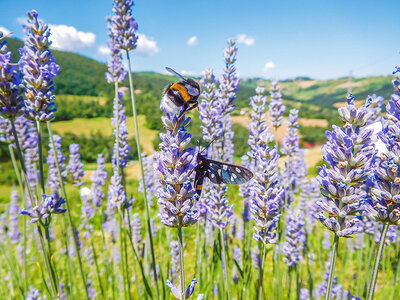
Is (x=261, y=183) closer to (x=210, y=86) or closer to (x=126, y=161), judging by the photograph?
(x=210, y=86)

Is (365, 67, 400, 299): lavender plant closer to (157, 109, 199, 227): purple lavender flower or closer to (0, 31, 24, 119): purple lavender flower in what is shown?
(157, 109, 199, 227): purple lavender flower

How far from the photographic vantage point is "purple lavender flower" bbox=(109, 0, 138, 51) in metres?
2.31

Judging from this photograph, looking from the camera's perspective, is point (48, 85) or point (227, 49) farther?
point (227, 49)

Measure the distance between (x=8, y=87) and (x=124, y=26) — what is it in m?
1.28

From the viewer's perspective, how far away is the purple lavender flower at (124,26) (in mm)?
2311

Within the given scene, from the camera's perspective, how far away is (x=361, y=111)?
3.09 feet

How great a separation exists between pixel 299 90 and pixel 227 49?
1983 inches

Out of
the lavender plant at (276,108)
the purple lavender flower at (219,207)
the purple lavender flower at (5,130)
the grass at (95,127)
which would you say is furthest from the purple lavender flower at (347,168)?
the grass at (95,127)

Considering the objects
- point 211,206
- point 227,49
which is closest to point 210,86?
point 227,49

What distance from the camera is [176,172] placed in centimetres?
100

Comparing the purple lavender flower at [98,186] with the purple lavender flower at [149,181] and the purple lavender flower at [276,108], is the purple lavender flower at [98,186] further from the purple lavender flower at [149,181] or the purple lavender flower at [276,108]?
the purple lavender flower at [276,108]

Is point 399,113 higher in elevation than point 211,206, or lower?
higher

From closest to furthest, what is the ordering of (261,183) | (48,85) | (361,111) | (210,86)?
(361,111), (48,85), (261,183), (210,86)

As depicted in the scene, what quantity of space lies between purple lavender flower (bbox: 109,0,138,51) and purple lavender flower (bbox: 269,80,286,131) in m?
1.48
